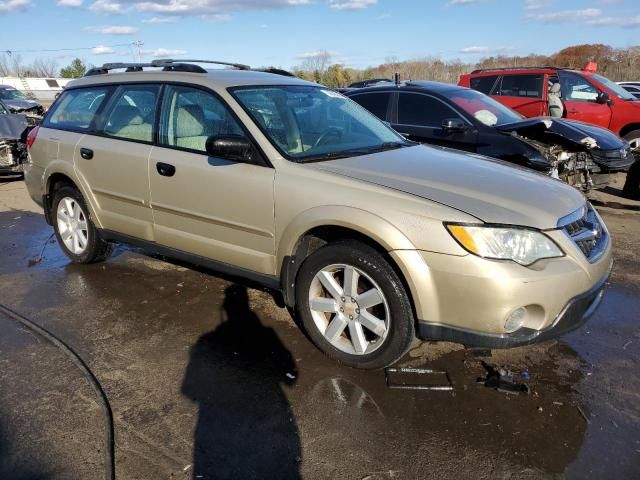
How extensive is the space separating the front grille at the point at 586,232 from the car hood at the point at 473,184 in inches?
2.1

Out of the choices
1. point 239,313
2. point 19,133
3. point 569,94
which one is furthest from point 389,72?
point 239,313

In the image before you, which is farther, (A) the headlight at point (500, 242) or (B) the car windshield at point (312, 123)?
(B) the car windshield at point (312, 123)

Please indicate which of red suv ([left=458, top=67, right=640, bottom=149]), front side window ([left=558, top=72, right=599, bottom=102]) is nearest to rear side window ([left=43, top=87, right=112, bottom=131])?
red suv ([left=458, top=67, right=640, bottom=149])

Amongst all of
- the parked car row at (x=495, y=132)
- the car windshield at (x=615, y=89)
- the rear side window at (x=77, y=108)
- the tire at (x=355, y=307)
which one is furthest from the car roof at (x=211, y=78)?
the car windshield at (x=615, y=89)

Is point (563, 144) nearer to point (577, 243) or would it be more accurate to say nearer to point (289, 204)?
point (577, 243)

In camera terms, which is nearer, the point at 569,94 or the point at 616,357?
the point at 616,357

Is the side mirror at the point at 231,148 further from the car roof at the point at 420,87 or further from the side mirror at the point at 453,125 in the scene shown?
the car roof at the point at 420,87

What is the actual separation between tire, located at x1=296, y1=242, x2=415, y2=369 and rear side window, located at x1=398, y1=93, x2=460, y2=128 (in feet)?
13.9

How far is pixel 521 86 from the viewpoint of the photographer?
1038 cm

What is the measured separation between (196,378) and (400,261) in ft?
4.62

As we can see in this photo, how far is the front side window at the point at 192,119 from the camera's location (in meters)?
3.78

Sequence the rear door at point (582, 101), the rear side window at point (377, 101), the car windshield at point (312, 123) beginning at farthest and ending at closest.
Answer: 1. the rear door at point (582, 101)
2. the rear side window at point (377, 101)
3. the car windshield at point (312, 123)

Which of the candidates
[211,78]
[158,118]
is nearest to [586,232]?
[211,78]

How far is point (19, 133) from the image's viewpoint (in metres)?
9.52
